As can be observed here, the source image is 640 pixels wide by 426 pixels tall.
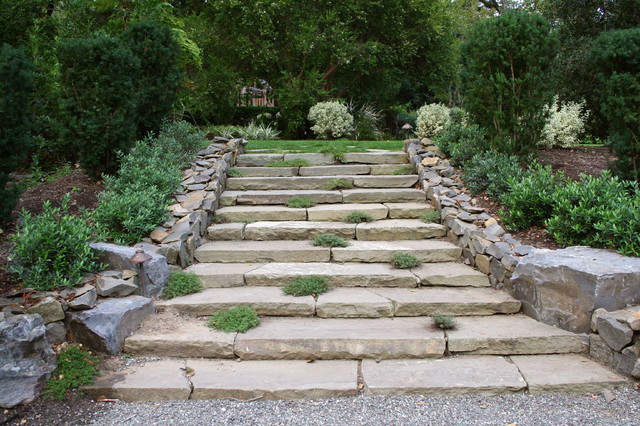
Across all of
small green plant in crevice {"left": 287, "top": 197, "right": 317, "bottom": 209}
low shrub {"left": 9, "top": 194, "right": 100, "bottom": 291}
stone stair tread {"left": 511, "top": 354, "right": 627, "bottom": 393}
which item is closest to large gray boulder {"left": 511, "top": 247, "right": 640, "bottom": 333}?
stone stair tread {"left": 511, "top": 354, "right": 627, "bottom": 393}

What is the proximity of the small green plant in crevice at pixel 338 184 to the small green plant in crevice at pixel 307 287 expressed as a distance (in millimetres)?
2308

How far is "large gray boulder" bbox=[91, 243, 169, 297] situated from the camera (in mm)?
4215

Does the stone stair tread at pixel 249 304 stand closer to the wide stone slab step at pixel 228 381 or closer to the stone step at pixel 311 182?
the wide stone slab step at pixel 228 381

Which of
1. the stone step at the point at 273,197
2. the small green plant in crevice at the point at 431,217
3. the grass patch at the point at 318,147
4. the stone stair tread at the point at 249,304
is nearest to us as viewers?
the stone stair tread at the point at 249,304

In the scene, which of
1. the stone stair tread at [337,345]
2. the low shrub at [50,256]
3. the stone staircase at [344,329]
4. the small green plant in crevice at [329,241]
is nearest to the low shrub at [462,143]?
the stone staircase at [344,329]

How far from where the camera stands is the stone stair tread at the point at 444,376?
330 cm

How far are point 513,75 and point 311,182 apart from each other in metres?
2.92

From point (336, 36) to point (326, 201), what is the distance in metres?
6.31

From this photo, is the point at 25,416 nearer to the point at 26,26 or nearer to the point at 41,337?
the point at 41,337

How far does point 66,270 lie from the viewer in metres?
3.80

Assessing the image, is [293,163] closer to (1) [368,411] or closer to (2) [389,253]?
(2) [389,253]

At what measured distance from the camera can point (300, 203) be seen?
618cm

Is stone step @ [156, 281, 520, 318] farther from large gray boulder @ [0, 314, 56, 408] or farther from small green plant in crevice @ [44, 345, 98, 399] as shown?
large gray boulder @ [0, 314, 56, 408]

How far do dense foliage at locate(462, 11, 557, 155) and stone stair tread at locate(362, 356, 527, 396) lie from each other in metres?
3.41
